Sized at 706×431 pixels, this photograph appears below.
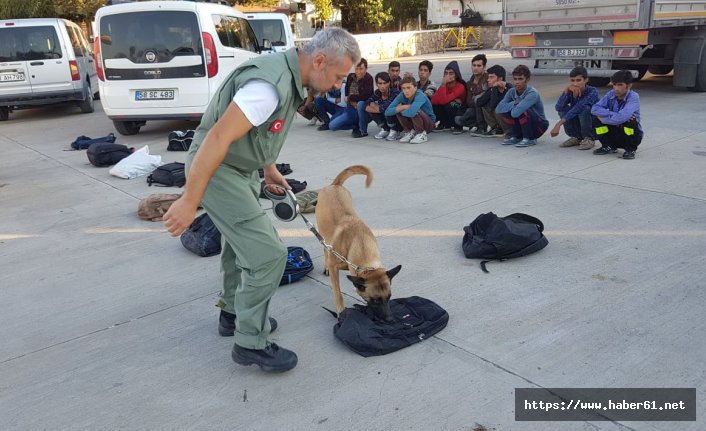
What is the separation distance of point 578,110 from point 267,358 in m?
5.87

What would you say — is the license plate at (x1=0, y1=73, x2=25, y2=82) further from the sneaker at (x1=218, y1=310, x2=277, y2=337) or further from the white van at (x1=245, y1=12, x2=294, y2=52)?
the sneaker at (x1=218, y1=310, x2=277, y2=337)

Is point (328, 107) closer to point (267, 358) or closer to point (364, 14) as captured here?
point (267, 358)

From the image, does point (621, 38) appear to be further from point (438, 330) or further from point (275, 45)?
point (438, 330)

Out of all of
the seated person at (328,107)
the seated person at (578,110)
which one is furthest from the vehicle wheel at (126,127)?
the seated person at (578,110)

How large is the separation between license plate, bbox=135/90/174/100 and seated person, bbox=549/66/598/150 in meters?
5.85

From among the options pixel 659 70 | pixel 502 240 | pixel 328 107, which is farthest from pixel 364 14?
pixel 502 240

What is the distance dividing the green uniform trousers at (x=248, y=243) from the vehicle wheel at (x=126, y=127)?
26.6 feet

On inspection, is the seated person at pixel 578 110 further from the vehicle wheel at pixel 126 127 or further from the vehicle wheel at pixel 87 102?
the vehicle wheel at pixel 87 102

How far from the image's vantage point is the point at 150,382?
117 inches

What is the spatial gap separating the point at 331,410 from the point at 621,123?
18.2 ft

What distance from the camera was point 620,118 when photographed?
6.57 metres

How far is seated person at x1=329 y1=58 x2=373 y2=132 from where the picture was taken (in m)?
9.30

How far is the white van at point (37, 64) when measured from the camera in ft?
38.8

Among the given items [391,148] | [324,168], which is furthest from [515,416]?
[391,148]
